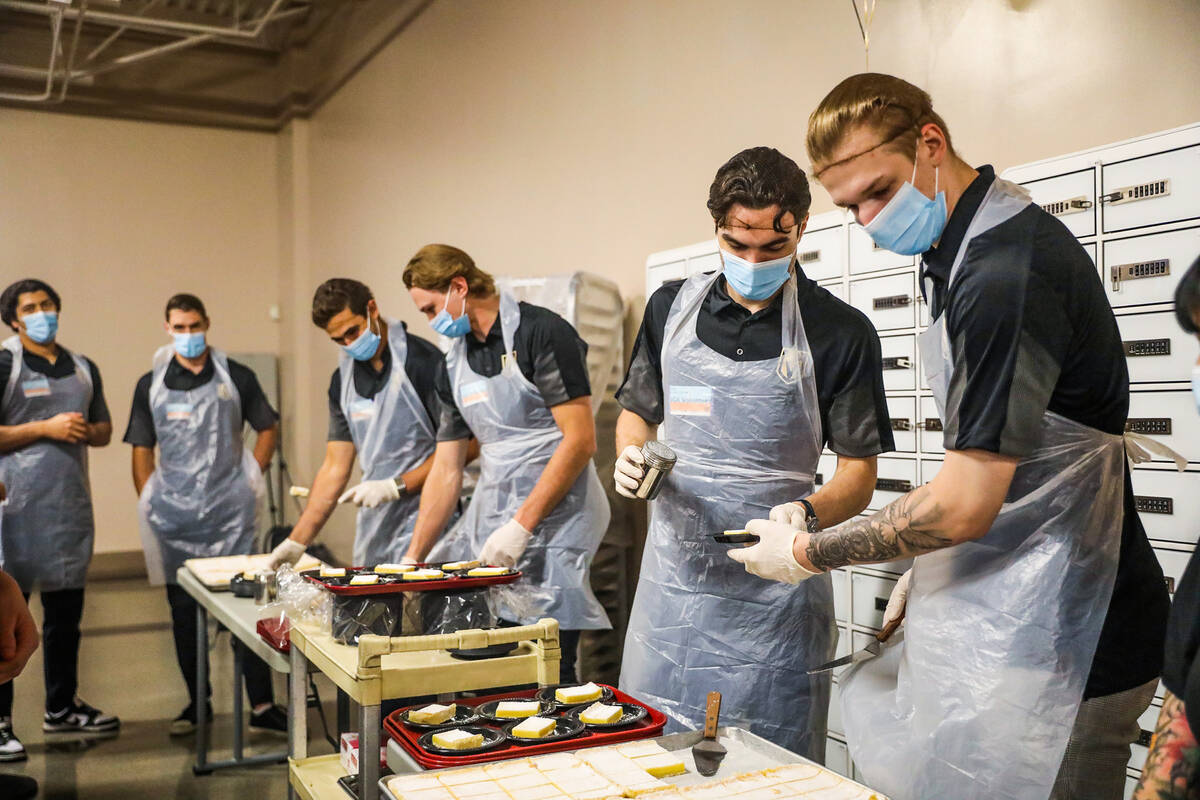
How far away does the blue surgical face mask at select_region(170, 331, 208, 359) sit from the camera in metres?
3.91

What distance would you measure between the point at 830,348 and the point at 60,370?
3.28m

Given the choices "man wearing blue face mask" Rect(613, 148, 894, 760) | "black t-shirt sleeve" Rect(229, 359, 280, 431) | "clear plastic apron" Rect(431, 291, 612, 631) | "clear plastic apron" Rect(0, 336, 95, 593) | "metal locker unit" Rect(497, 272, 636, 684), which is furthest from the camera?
"black t-shirt sleeve" Rect(229, 359, 280, 431)

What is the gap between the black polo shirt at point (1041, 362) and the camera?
46.2 inches

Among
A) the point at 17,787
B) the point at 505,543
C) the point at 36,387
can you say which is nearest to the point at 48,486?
the point at 36,387

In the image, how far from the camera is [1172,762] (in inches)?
34.8

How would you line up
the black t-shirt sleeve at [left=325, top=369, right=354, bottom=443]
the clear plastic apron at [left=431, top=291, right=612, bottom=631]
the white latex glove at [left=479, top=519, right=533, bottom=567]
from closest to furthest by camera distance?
the white latex glove at [left=479, top=519, right=533, bottom=567]
the clear plastic apron at [left=431, top=291, right=612, bottom=631]
the black t-shirt sleeve at [left=325, top=369, right=354, bottom=443]

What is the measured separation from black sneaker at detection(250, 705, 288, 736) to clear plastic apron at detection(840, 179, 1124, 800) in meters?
2.97

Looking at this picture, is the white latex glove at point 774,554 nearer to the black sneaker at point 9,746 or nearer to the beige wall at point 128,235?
the black sneaker at point 9,746

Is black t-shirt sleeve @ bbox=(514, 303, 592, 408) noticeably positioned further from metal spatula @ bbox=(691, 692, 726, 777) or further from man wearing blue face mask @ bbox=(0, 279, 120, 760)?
man wearing blue face mask @ bbox=(0, 279, 120, 760)

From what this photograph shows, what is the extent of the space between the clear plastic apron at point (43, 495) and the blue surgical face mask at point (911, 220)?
3.38 meters

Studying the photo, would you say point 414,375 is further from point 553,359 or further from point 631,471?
point 631,471

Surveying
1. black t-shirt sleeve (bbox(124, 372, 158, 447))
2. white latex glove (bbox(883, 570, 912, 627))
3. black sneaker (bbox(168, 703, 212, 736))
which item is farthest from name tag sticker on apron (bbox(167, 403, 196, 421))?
white latex glove (bbox(883, 570, 912, 627))

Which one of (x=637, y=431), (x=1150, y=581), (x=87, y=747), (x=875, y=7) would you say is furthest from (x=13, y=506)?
(x=1150, y=581)

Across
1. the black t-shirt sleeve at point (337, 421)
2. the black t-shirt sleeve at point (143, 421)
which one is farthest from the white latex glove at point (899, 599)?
the black t-shirt sleeve at point (143, 421)
